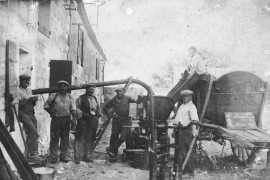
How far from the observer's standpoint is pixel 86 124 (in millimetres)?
7848

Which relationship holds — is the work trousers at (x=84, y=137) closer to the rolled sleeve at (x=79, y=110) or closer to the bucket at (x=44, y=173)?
the rolled sleeve at (x=79, y=110)

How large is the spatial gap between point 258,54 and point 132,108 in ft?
44.2

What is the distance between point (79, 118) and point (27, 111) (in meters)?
1.35

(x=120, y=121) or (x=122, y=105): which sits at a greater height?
(x=122, y=105)

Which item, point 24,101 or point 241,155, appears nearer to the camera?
point 24,101

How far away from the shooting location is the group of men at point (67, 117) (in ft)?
22.7

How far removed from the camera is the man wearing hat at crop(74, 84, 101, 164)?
7672mm

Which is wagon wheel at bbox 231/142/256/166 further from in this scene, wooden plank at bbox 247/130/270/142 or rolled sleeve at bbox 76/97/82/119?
rolled sleeve at bbox 76/97/82/119

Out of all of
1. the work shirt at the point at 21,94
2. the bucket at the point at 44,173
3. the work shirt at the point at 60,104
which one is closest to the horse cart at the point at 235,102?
the work shirt at the point at 60,104

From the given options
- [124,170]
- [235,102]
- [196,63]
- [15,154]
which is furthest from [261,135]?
[15,154]

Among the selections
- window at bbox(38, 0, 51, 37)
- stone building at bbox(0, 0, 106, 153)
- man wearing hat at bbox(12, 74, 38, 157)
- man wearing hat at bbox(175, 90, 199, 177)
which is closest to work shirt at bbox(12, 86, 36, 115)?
man wearing hat at bbox(12, 74, 38, 157)

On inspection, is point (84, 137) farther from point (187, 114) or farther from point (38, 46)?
point (38, 46)

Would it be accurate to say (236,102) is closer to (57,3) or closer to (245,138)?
(245,138)

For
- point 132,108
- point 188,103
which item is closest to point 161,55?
point 132,108
